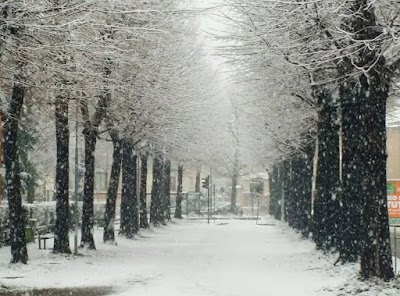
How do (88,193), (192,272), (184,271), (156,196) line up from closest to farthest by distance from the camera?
(192,272), (184,271), (88,193), (156,196)

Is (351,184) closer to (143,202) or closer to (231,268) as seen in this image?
(231,268)

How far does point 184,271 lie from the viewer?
18.0m

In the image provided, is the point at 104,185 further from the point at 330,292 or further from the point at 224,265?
the point at 330,292

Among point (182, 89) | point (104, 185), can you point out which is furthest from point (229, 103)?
point (182, 89)

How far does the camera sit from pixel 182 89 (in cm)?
2672

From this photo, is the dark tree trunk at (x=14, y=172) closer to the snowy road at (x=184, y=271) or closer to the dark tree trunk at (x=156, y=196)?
the snowy road at (x=184, y=271)

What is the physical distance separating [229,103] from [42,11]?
177 feet

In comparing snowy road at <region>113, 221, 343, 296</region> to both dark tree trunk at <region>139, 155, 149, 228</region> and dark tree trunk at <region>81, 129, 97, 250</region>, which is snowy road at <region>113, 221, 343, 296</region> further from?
dark tree trunk at <region>139, 155, 149, 228</region>

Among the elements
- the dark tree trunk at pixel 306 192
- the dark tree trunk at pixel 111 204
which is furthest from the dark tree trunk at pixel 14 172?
the dark tree trunk at pixel 306 192

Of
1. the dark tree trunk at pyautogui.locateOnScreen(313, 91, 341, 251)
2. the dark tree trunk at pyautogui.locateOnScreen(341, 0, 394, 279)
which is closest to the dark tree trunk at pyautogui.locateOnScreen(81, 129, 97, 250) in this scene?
the dark tree trunk at pyautogui.locateOnScreen(313, 91, 341, 251)

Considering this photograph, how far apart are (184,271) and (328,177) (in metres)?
5.78

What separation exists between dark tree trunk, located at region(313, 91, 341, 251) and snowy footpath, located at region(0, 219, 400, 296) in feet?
2.23

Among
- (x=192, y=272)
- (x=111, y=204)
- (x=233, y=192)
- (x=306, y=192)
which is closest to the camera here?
(x=192, y=272)

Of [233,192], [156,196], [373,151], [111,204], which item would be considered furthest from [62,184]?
[233,192]
